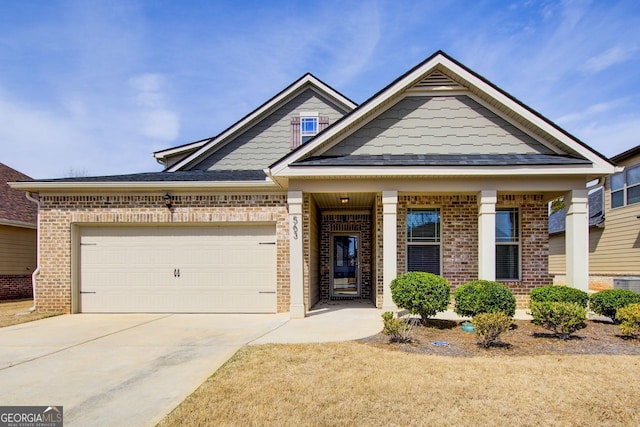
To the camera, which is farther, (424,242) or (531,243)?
(424,242)

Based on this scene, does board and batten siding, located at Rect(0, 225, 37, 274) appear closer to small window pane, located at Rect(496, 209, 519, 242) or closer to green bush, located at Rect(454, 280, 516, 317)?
green bush, located at Rect(454, 280, 516, 317)

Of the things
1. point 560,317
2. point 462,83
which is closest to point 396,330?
point 560,317

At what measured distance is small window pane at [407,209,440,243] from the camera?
10.4 m

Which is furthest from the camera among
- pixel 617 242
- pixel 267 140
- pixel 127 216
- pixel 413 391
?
pixel 617 242

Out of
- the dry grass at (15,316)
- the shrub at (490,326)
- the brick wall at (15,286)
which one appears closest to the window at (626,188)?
the shrub at (490,326)

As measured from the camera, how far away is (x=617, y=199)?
51.3 feet

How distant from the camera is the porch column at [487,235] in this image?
883 centimetres

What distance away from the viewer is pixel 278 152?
43.6 ft

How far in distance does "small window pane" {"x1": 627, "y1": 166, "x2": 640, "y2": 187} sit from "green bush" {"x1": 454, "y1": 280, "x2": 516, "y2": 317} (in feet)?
36.5

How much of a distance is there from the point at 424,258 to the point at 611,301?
4.03m

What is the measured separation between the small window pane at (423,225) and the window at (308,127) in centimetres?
471

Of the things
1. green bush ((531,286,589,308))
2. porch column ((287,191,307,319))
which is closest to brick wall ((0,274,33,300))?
porch column ((287,191,307,319))

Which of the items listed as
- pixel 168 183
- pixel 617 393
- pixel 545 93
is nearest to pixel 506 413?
pixel 617 393

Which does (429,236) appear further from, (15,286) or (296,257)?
(15,286)
